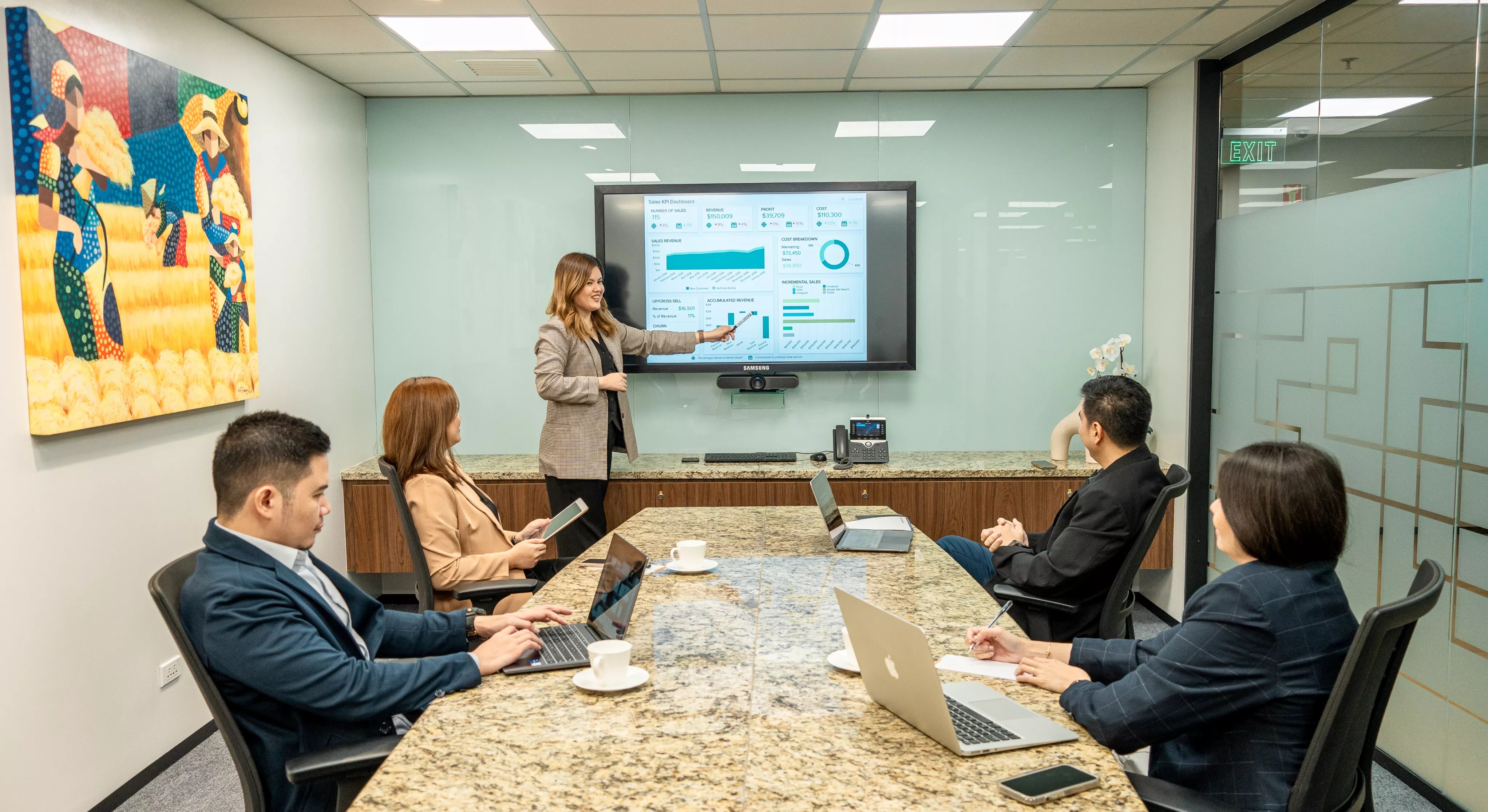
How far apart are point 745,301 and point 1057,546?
2625 mm

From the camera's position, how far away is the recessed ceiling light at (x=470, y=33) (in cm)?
368

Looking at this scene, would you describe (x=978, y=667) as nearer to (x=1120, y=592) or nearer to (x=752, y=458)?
(x=1120, y=592)

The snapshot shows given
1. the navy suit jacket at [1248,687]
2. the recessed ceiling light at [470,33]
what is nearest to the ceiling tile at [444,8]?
the recessed ceiling light at [470,33]

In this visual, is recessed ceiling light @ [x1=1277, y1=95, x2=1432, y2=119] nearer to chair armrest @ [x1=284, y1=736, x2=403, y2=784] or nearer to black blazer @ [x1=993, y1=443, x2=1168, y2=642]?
black blazer @ [x1=993, y1=443, x2=1168, y2=642]

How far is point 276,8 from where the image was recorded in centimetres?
348

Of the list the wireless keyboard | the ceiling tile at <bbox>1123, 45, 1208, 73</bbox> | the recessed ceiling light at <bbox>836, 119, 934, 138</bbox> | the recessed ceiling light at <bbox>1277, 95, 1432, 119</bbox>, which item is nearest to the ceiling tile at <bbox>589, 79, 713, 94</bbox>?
the recessed ceiling light at <bbox>836, 119, 934, 138</bbox>

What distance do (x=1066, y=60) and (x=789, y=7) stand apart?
58.9 inches

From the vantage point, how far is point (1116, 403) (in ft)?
8.89

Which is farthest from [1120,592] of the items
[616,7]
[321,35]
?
[321,35]

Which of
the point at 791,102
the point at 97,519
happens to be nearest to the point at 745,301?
the point at 791,102

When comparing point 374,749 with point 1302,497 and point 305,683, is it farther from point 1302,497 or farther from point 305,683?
point 1302,497

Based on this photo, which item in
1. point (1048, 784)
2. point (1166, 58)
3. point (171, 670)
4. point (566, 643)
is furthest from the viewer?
point (1166, 58)

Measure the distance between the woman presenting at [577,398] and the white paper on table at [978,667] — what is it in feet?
8.38

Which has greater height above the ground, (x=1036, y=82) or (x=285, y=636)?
(x=1036, y=82)
